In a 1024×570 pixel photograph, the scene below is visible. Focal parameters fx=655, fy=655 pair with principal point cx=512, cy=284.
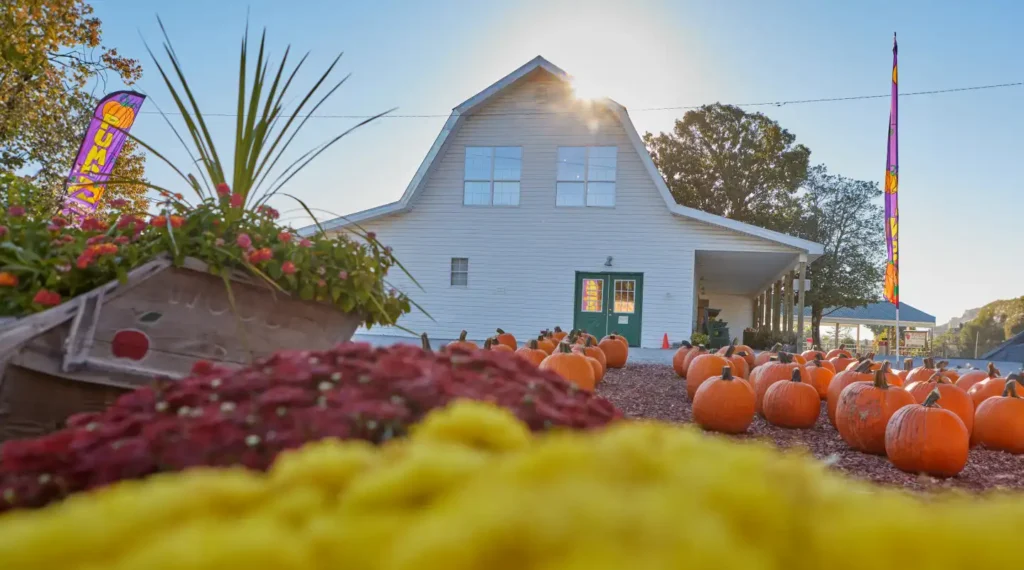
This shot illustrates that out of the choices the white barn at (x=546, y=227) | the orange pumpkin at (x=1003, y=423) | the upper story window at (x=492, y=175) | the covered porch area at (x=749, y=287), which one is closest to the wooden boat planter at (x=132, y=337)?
the orange pumpkin at (x=1003, y=423)

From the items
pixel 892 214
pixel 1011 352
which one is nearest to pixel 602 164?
pixel 892 214

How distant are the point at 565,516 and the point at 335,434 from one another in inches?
16.4

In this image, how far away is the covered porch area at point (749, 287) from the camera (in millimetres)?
14539

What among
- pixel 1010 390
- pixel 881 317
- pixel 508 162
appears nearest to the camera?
pixel 1010 390

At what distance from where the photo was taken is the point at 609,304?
13867mm

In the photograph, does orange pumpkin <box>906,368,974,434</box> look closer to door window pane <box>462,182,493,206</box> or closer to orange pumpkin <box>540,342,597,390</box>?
orange pumpkin <box>540,342,597,390</box>

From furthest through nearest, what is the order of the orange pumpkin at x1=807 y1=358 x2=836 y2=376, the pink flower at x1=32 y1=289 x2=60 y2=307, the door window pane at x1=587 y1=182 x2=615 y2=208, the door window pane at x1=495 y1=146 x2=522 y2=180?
the door window pane at x1=495 y1=146 x2=522 y2=180 → the door window pane at x1=587 y1=182 x2=615 y2=208 → the orange pumpkin at x1=807 y1=358 x2=836 y2=376 → the pink flower at x1=32 y1=289 x2=60 y2=307

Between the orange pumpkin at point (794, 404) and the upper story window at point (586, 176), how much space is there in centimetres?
952

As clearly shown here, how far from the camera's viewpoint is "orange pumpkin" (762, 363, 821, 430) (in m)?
4.58

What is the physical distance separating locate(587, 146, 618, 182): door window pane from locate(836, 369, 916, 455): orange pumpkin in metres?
10.2

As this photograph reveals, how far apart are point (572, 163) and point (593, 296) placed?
2907 millimetres

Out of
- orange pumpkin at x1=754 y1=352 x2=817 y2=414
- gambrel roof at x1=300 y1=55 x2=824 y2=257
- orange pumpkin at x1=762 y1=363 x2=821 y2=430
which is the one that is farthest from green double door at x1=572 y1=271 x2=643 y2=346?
orange pumpkin at x1=762 y1=363 x2=821 y2=430

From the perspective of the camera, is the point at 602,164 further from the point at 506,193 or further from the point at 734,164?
the point at 734,164

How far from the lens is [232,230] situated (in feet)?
6.39
